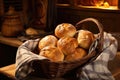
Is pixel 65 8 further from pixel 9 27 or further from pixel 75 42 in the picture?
pixel 75 42

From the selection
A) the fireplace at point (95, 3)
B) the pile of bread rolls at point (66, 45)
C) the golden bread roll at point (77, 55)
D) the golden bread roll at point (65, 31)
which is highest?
the golden bread roll at point (65, 31)

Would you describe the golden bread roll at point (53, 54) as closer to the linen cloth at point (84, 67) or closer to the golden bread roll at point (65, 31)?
the linen cloth at point (84, 67)

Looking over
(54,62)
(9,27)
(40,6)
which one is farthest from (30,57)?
(40,6)

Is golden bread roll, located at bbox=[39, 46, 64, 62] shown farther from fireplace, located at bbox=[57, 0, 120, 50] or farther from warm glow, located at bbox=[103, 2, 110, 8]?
warm glow, located at bbox=[103, 2, 110, 8]

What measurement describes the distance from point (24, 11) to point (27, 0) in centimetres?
14

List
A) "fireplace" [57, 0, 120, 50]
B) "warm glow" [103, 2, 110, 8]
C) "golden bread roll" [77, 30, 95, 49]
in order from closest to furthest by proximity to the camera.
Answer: "golden bread roll" [77, 30, 95, 49] → "fireplace" [57, 0, 120, 50] → "warm glow" [103, 2, 110, 8]

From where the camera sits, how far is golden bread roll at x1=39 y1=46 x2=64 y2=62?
3.54ft

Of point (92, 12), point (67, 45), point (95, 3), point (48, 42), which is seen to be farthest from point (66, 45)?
point (95, 3)

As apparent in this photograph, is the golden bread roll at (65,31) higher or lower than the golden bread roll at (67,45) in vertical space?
higher

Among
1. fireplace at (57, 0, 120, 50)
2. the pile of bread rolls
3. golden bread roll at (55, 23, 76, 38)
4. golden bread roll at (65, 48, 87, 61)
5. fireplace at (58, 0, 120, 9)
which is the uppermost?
golden bread roll at (55, 23, 76, 38)

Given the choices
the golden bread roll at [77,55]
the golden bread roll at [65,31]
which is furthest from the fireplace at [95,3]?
the golden bread roll at [77,55]

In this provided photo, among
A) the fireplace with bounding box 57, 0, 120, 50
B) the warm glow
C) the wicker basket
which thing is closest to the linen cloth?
the wicker basket

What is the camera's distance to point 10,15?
2406 mm

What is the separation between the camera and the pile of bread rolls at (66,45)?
1.09 meters
